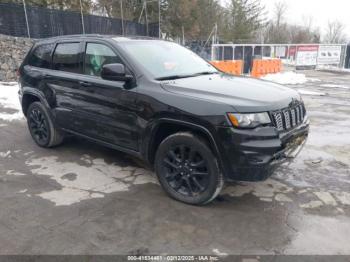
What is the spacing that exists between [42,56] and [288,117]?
3.89 metres

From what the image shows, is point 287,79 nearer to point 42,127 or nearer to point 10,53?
point 10,53

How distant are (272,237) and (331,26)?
7674cm

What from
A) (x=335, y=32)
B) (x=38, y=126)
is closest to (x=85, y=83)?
(x=38, y=126)

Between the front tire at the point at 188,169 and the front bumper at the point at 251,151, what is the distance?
0.19m

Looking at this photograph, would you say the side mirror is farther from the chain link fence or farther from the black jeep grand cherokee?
the chain link fence

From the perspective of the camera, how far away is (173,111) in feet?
11.0

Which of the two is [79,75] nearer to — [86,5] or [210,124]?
[210,124]

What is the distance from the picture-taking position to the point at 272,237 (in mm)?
2998

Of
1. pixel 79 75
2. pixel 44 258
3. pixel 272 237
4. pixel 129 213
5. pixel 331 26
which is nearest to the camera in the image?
pixel 44 258

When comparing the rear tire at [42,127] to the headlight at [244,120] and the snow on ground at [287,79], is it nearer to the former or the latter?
the headlight at [244,120]

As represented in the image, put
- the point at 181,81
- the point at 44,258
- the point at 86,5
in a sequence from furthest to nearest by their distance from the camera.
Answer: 1. the point at 86,5
2. the point at 181,81
3. the point at 44,258

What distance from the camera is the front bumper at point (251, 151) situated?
119 inches

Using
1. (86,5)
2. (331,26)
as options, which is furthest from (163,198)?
(331,26)

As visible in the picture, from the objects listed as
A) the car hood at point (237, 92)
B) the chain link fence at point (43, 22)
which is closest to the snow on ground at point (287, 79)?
Result: the chain link fence at point (43, 22)
